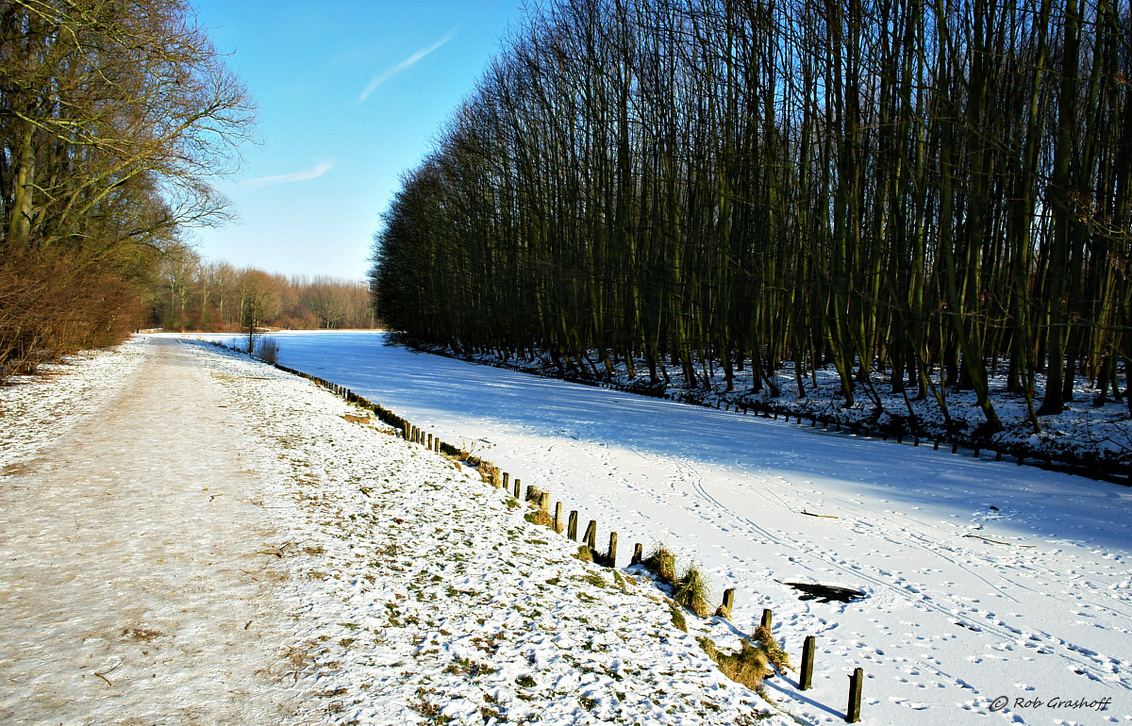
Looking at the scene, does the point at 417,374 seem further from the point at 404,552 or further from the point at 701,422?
the point at 404,552

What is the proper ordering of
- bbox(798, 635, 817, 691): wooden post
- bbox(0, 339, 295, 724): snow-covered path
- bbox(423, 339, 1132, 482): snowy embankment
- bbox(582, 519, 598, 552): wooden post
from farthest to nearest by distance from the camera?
bbox(423, 339, 1132, 482): snowy embankment
bbox(582, 519, 598, 552): wooden post
bbox(798, 635, 817, 691): wooden post
bbox(0, 339, 295, 724): snow-covered path

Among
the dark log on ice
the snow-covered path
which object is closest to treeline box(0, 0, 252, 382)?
the snow-covered path

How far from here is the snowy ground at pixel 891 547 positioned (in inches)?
144

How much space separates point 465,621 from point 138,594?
76.2 inches

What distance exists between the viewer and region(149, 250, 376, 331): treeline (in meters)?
64.1

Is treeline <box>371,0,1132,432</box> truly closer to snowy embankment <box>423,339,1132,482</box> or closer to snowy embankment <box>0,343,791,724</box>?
snowy embankment <box>423,339,1132,482</box>

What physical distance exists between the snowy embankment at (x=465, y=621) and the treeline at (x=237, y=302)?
24751 mm

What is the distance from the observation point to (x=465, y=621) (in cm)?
360

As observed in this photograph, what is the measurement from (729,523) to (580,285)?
17.7m

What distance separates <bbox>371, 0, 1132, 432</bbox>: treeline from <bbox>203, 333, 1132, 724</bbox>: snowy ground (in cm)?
269

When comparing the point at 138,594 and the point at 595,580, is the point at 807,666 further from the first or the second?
the point at 138,594

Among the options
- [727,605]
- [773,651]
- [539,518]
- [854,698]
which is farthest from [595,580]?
[854,698]

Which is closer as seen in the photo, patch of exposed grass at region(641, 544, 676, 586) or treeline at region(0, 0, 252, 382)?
patch of exposed grass at region(641, 544, 676, 586)

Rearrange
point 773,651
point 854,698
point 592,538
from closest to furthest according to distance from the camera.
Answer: point 854,698
point 773,651
point 592,538
